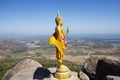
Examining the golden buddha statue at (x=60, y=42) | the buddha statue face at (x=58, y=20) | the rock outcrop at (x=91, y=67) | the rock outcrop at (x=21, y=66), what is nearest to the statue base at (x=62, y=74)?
the golden buddha statue at (x=60, y=42)

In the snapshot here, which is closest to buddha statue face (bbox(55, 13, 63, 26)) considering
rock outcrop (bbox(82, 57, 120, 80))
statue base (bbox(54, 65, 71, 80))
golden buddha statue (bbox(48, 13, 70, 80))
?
golden buddha statue (bbox(48, 13, 70, 80))

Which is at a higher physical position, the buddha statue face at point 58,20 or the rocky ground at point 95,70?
Answer: the buddha statue face at point 58,20

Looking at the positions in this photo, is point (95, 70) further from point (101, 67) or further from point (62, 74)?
point (62, 74)

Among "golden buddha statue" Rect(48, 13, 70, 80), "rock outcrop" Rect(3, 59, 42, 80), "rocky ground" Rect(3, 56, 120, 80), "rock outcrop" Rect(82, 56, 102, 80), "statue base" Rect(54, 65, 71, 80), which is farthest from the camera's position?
"rock outcrop" Rect(3, 59, 42, 80)

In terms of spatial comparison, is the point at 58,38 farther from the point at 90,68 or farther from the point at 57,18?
the point at 90,68

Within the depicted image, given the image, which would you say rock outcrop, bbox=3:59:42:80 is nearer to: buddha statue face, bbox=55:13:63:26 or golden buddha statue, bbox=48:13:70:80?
golden buddha statue, bbox=48:13:70:80

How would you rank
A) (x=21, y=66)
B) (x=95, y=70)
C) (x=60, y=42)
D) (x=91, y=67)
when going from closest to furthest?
(x=60, y=42) → (x=95, y=70) → (x=91, y=67) → (x=21, y=66)

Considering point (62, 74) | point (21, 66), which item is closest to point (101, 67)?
point (62, 74)

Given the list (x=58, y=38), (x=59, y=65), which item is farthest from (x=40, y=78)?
(x=58, y=38)

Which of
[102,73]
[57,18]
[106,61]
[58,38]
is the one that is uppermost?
[57,18]

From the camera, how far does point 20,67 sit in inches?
648

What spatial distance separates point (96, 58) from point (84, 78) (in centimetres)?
265

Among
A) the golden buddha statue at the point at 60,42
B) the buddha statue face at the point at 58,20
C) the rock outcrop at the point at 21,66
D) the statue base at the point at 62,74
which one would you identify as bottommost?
the rock outcrop at the point at 21,66

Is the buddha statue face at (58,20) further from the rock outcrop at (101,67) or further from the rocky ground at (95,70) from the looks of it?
the rock outcrop at (101,67)
